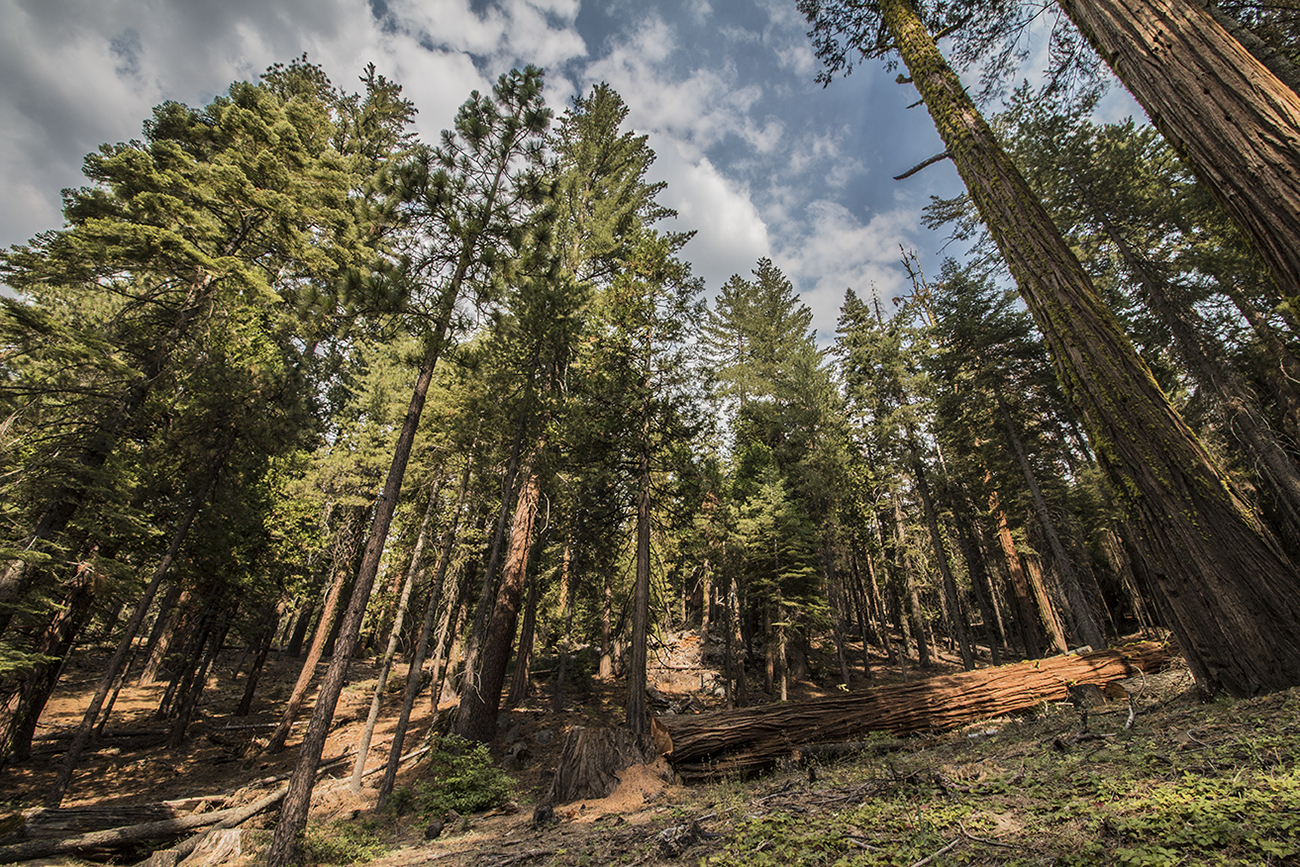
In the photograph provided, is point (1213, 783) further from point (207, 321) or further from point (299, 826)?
point (207, 321)

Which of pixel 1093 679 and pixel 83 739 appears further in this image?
pixel 83 739

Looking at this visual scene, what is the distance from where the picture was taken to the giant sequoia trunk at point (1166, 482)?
12.6ft

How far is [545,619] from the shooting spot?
22.5m

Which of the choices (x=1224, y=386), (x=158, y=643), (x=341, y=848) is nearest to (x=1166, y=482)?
(x=341, y=848)

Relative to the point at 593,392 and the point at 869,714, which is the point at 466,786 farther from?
the point at 593,392

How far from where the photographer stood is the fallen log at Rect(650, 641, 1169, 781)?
7.39m

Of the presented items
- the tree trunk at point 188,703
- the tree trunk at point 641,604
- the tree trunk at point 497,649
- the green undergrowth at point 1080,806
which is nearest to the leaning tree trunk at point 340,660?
the tree trunk at point 497,649

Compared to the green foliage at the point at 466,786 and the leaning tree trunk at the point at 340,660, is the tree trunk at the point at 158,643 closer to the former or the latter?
the green foliage at the point at 466,786

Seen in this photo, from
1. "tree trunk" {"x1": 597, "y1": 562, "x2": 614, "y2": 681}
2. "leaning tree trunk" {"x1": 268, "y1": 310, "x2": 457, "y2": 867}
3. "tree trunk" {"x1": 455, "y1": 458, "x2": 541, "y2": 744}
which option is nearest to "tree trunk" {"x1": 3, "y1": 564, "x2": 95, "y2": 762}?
"leaning tree trunk" {"x1": 268, "y1": 310, "x2": 457, "y2": 867}

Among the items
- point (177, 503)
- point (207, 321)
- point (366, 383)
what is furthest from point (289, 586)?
point (207, 321)

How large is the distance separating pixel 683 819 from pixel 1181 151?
22.8 feet

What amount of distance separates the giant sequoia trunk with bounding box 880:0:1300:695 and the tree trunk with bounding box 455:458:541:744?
11.2 m

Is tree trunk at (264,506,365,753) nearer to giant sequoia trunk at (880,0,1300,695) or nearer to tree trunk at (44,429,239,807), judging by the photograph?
tree trunk at (44,429,239,807)

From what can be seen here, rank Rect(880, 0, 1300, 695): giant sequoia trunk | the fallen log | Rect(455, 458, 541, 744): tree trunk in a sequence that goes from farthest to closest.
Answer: Rect(455, 458, 541, 744): tree trunk → the fallen log → Rect(880, 0, 1300, 695): giant sequoia trunk
